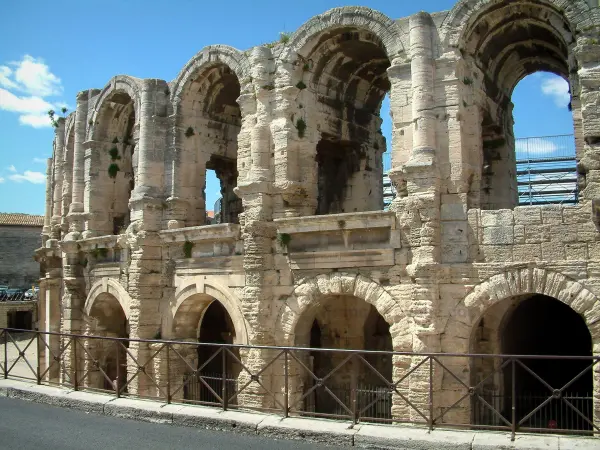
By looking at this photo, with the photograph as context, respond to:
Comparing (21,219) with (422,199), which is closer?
(422,199)

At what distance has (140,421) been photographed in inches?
286

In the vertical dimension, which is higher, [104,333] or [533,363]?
[104,333]

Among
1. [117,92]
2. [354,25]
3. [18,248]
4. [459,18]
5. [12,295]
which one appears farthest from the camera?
[18,248]

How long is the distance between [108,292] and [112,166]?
3659 mm

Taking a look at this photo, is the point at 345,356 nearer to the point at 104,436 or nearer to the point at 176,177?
the point at 176,177

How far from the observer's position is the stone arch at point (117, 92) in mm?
15336

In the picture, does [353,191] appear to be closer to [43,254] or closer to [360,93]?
[360,93]

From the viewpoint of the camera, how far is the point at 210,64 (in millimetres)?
14086

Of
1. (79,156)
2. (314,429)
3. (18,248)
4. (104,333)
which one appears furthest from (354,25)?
(18,248)

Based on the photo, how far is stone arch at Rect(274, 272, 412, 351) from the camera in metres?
10.5

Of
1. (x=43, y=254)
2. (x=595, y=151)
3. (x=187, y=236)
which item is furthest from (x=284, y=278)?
(x=43, y=254)

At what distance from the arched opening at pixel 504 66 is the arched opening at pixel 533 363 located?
95.0 inches

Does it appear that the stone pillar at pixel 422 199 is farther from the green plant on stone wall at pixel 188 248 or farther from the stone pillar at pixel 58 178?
the stone pillar at pixel 58 178

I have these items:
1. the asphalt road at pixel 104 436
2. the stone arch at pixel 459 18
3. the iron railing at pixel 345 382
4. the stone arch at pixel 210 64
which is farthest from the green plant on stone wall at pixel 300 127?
the asphalt road at pixel 104 436
